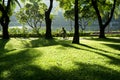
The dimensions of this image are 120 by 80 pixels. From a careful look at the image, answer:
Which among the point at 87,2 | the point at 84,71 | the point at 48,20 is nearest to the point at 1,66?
the point at 84,71

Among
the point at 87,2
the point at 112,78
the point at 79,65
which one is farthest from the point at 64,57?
the point at 87,2

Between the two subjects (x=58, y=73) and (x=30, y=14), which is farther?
(x=30, y=14)

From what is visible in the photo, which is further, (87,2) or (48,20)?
(87,2)

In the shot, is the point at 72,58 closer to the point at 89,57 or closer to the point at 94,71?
the point at 89,57

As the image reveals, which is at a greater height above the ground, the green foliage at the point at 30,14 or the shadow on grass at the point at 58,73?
the green foliage at the point at 30,14

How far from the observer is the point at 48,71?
14.0m

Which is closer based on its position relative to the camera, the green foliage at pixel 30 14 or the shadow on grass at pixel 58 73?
Result: the shadow on grass at pixel 58 73

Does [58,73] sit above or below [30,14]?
below

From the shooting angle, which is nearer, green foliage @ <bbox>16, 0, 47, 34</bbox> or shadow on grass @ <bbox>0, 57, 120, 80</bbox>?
shadow on grass @ <bbox>0, 57, 120, 80</bbox>

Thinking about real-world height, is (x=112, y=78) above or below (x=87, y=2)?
below

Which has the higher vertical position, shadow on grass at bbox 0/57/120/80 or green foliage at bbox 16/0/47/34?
green foliage at bbox 16/0/47/34

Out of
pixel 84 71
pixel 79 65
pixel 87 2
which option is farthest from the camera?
pixel 87 2

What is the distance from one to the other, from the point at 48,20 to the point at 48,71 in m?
26.9

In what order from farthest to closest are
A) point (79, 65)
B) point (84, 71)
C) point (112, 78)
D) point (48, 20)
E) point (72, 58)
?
1. point (48, 20)
2. point (72, 58)
3. point (79, 65)
4. point (84, 71)
5. point (112, 78)
